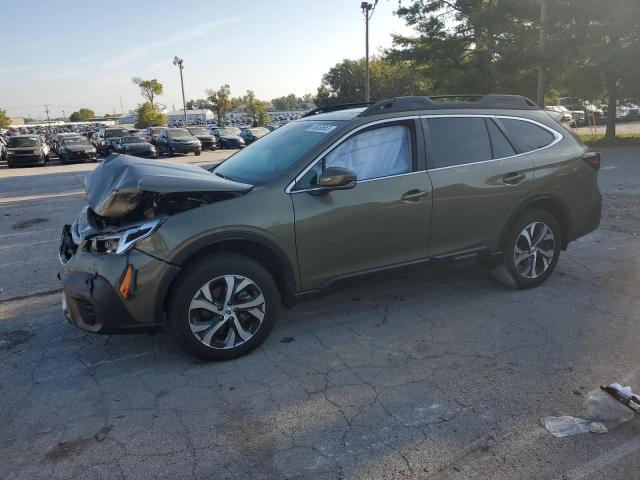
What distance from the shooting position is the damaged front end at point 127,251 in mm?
3350

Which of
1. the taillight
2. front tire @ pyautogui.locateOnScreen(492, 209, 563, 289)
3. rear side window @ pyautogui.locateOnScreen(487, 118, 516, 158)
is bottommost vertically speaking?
front tire @ pyautogui.locateOnScreen(492, 209, 563, 289)

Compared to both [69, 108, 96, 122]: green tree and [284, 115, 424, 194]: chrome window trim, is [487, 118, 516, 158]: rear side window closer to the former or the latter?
[284, 115, 424, 194]: chrome window trim

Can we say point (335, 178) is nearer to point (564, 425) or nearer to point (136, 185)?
point (136, 185)

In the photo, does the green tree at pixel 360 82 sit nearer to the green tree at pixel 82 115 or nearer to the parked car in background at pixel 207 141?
the parked car in background at pixel 207 141

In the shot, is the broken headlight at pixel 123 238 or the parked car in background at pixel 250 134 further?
the parked car in background at pixel 250 134

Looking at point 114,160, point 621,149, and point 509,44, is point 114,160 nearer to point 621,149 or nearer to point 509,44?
point 621,149

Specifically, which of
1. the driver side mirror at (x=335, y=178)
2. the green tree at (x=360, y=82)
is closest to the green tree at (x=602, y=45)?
the driver side mirror at (x=335, y=178)

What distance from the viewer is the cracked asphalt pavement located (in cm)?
265

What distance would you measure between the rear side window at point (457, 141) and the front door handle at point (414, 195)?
28 cm

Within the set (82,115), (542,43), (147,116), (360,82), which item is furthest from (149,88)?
(82,115)

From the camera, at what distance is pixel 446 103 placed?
4.60 m

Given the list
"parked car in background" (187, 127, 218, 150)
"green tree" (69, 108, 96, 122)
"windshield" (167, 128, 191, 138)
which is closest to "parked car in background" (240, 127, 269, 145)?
"parked car in background" (187, 127, 218, 150)

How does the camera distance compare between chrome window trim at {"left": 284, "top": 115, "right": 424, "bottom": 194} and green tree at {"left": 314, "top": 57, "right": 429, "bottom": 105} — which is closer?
chrome window trim at {"left": 284, "top": 115, "right": 424, "bottom": 194}

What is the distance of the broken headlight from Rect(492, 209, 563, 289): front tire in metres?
3.18
